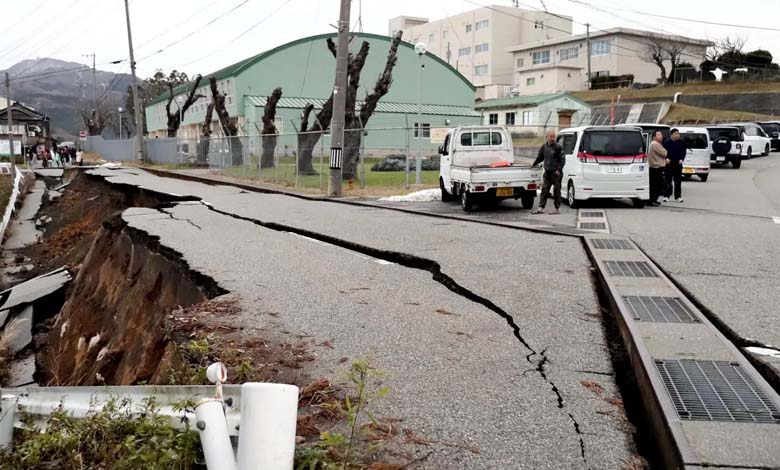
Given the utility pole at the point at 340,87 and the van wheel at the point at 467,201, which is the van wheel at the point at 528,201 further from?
the utility pole at the point at 340,87

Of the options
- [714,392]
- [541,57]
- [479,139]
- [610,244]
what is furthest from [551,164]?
[541,57]

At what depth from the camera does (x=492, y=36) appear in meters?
82.5

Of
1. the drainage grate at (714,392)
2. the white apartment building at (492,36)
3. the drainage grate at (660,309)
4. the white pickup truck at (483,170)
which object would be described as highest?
the white apartment building at (492,36)

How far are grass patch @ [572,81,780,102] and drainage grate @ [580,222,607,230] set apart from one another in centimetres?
4974

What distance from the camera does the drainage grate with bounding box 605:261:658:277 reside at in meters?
7.97

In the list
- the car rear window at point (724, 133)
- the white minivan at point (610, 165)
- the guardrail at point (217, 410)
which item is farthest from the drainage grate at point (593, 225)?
the car rear window at point (724, 133)

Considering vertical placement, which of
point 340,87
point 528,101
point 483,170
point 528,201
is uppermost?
point 528,101

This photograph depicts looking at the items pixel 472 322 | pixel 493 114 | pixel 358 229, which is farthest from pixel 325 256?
pixel 493 114

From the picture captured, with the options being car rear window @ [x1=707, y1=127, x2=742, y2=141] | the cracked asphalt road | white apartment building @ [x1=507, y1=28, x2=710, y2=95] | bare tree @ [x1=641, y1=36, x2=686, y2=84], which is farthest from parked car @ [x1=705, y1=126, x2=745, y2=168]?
bare tree @ [x1=641, y1=36, x2=686, y2=84]

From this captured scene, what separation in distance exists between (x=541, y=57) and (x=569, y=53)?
3926mm

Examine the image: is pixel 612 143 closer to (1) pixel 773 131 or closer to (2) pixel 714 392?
(2) pixel 714 392

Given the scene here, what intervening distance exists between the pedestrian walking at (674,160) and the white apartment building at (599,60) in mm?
53078

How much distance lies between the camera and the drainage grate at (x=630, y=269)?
26.2 ft

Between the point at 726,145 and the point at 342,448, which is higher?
the point at 726,145
